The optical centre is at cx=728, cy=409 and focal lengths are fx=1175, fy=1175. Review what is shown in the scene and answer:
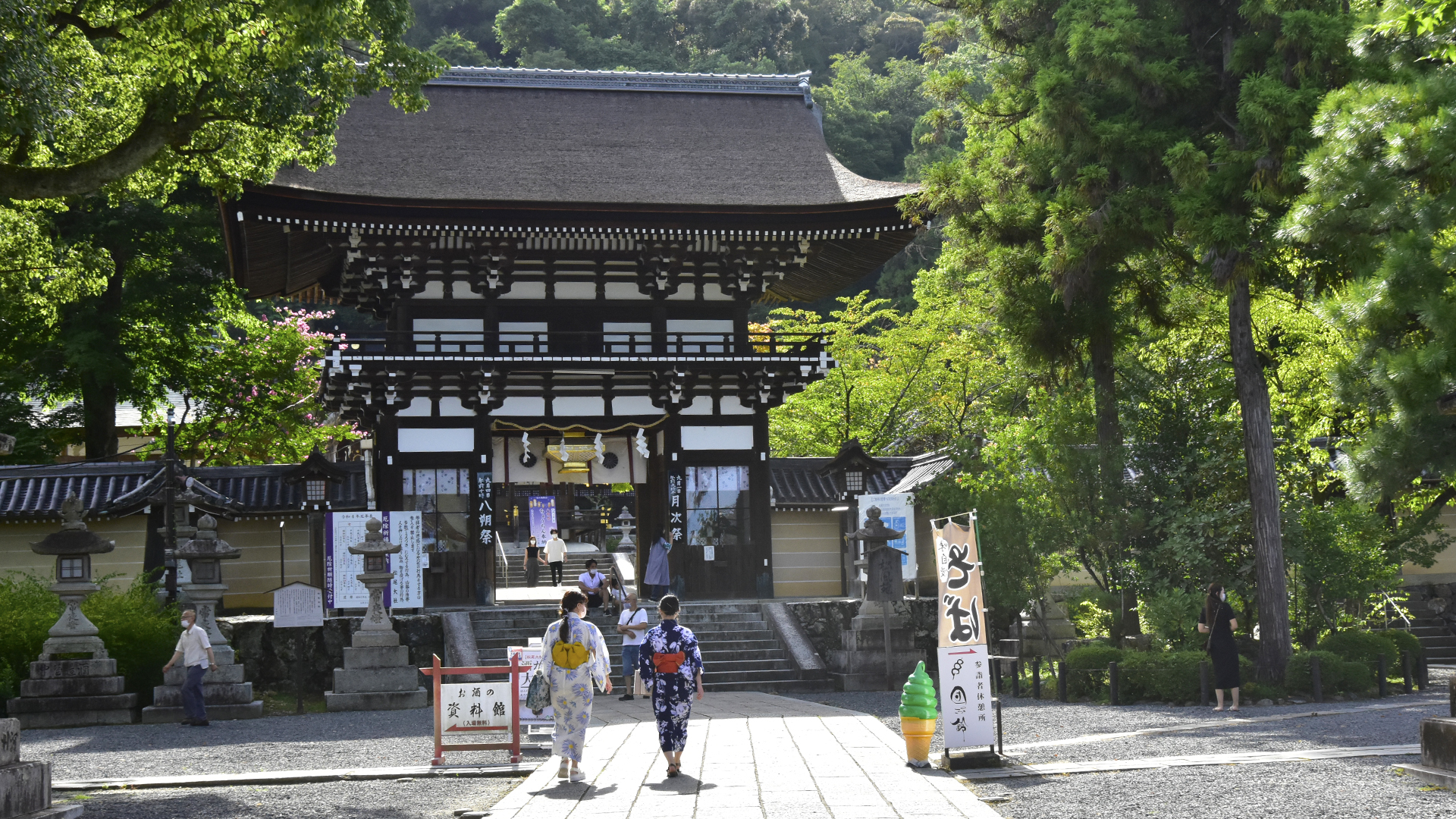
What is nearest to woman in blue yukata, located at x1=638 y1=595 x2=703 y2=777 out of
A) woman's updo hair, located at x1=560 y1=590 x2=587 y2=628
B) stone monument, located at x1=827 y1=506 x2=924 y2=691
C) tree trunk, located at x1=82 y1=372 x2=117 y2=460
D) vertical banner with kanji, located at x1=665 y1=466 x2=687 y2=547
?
woman's updo hair, located at x1=560 y1=590 x2=587 y2=628

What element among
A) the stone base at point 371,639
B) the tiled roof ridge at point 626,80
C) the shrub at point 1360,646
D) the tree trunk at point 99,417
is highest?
the tiled roof ridge at point 626,80

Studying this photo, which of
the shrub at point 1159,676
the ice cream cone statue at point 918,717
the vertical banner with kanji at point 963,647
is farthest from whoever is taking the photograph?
the shrub at point 1159,676

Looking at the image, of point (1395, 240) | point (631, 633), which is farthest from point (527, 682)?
point (1395, 240)

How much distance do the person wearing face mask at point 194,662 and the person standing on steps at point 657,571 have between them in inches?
283

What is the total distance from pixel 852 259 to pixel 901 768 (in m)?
14.3

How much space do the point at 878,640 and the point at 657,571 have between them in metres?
4.39

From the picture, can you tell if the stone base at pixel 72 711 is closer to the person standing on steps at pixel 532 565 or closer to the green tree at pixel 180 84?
the green tree at pixel 180 84

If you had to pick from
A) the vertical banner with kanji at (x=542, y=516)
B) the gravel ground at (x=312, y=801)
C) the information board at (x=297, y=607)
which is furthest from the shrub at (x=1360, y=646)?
the vertical banner with kanji at (x=542, y=516)

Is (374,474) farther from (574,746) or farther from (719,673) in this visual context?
(574,746)

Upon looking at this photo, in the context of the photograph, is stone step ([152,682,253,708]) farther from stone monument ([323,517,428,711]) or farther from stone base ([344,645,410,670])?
stone base ([344,645,410,670])

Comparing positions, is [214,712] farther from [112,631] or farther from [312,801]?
[312,801]

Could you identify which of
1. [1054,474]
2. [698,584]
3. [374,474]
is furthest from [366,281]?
[1054,474]

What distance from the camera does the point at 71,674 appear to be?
562 inches

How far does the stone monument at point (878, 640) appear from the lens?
16156 millimetres
